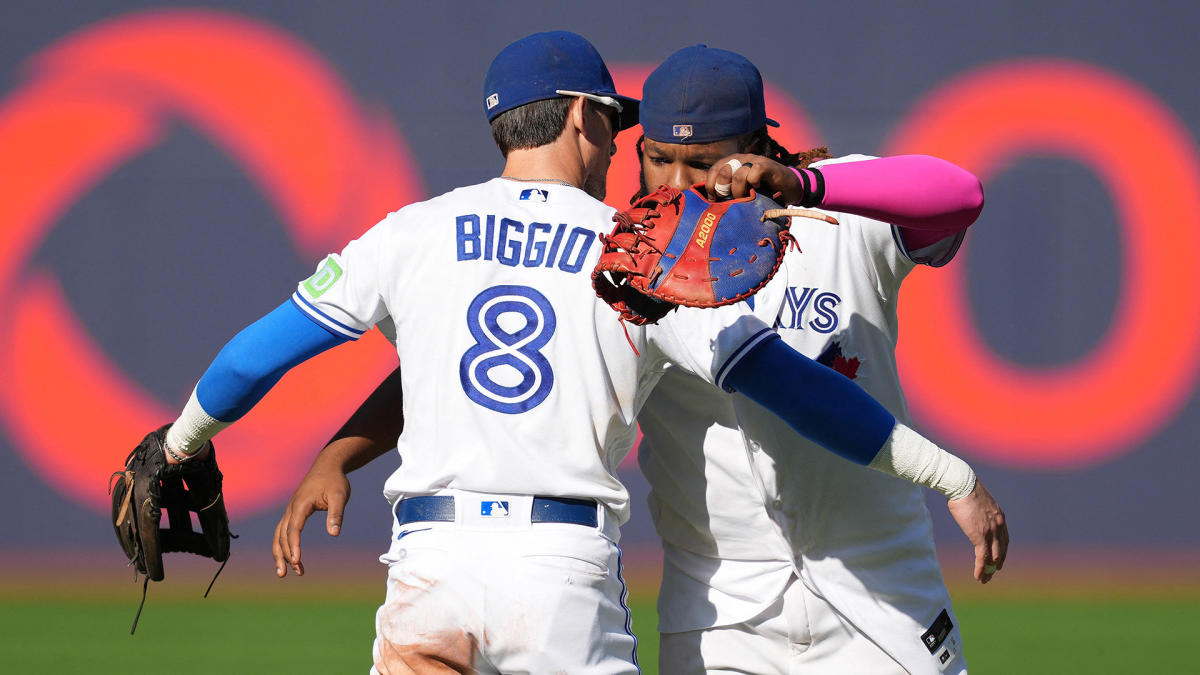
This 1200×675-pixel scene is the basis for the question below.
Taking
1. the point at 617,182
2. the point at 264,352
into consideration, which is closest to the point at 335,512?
the point at 264,352

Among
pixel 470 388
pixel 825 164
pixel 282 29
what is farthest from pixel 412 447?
pixel 282 29

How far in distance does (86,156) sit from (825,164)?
5.35 meters

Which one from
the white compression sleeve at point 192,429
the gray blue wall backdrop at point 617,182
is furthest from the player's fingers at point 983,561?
the gray blue wall backdrop at point 617,182

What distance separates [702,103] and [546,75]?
0.36m

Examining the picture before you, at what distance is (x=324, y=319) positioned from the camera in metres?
2.21

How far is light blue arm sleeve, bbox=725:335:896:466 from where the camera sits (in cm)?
211

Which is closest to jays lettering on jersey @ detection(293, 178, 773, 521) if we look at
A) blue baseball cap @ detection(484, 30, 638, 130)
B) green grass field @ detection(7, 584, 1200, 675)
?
blue baseball cap @ detection(484, 30, 638, 130)

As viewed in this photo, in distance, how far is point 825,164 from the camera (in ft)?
6.55

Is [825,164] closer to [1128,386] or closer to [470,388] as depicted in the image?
[470,388]

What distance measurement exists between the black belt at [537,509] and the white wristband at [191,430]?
1.67ft

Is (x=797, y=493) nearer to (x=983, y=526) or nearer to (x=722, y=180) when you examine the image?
(x=983, y=526)

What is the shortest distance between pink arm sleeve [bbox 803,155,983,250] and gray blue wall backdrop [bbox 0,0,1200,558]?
4.30 m

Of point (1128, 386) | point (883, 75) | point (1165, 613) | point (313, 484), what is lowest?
point (1165, 613)

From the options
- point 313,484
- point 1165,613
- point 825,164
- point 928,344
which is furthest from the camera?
point 928,344
